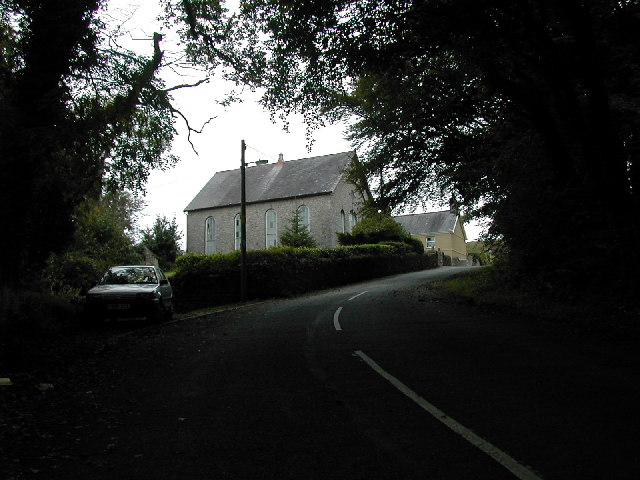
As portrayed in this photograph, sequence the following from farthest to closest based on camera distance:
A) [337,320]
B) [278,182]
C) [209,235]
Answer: [209,235] → [278,182] → [337,320]

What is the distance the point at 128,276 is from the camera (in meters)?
14.2

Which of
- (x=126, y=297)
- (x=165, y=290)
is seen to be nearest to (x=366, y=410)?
(x=126, y=297)

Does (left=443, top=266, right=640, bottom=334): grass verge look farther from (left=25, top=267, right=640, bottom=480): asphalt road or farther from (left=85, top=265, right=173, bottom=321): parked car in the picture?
(left=85, top=265, right=173, bottom=321): parked car

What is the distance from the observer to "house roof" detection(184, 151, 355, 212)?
43812mm

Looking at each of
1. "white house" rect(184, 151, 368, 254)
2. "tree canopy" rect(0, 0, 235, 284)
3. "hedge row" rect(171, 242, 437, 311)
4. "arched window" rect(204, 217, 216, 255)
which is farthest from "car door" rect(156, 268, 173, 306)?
"arched window" rect(204, 217, 216, 255)

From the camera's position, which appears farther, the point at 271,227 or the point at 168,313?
the point at 271,227

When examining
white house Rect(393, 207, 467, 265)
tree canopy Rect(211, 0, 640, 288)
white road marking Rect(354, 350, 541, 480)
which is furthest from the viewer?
white house Rect(393, 207, 467, 265)

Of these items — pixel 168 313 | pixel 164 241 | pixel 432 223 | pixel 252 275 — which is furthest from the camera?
pixel 432 223

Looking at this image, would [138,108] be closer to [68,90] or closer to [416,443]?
Result: [68,90]

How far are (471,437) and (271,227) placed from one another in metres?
40.9

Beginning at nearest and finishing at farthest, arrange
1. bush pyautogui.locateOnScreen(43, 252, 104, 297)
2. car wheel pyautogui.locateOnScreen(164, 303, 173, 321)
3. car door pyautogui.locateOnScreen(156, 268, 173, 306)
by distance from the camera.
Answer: car door pyautogui.locateOnScreen(156, 268, 173, 306) < car wheel pyautogui.locateOnScreen(164, 303, 173, 321) < bush pyautogui.locateOnScreen(43, 252, 104, 297)

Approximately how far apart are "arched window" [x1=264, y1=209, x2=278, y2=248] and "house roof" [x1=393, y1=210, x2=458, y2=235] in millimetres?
29762

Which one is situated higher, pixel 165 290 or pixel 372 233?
pixel 372 233

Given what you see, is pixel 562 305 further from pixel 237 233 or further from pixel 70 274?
pixel 237 233
